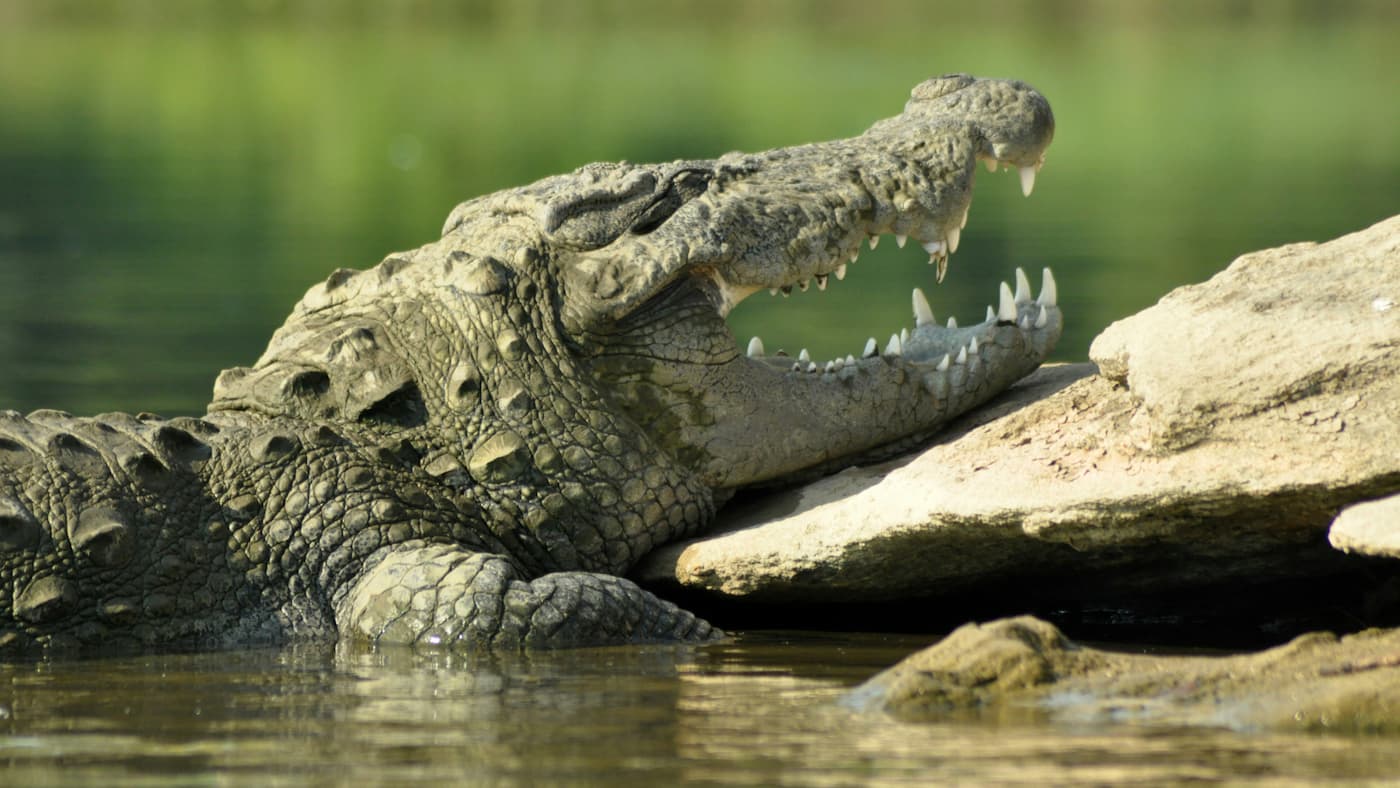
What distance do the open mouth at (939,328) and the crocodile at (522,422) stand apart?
11 mm

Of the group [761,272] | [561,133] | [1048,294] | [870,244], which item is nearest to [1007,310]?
[1048,294]

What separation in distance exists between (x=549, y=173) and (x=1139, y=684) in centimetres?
1993

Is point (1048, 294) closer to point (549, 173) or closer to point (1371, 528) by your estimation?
point (1371, 528)

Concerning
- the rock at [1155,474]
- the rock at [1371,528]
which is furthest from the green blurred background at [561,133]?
the rock at [1371,528]

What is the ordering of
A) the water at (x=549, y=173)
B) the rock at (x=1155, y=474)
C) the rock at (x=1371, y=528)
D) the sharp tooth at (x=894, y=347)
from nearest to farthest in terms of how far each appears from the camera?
the water at (x=549, y=173)
the rock at (x=1371, y=528)
the rock at (x=1155, y=474)
the sharp tooth at (x=894, y=347)

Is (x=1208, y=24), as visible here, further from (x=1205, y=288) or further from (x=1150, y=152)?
(x=1205, y=288)

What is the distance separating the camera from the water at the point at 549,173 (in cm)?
382

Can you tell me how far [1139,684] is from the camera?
13.3 feet

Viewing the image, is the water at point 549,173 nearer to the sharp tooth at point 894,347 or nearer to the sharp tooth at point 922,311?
the sharp tooth at point 894,347

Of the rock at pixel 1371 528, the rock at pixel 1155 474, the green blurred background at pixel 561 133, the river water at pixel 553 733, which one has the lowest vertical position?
the river water at pixel 553 733

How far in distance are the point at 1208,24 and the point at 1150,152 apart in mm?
24047

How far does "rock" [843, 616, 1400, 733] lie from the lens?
3828mm

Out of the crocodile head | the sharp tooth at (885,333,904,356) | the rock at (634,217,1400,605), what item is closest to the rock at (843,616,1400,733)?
the rock at (634,217,1400,605)

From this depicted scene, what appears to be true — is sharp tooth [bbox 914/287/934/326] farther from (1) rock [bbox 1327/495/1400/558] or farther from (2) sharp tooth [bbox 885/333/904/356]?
(1) rock [bbox 1327/495/1400/558]
